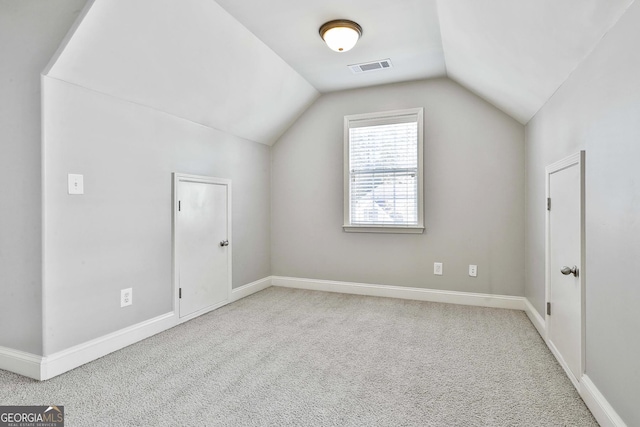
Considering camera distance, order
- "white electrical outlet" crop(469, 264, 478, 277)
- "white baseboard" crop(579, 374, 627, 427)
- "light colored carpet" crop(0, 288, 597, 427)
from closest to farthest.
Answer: "white baseboard" crop(579, 374, 627, 427), "light colored carpet" crop(0, 288, 597, 427), "white electrical outlet" crop(469, 264, 478, 277)

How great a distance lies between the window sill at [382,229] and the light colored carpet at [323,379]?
1101mm

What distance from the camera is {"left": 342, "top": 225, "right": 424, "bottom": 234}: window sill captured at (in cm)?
415

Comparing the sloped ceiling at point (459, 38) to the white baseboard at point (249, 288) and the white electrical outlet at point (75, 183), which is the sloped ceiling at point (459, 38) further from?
the white baseboard at point (249, 288)

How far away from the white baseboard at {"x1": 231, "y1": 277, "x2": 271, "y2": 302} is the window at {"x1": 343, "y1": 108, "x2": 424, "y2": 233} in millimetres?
1327

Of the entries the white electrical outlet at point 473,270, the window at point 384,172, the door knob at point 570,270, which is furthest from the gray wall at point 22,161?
the white electrical outlet at point 473,270

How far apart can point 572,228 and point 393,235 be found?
2.15m

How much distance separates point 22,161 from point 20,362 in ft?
4.38

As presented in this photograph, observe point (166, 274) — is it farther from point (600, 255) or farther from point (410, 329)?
point (600, 255)

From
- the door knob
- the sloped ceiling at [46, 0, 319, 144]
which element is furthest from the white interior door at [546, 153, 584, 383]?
the sloped ceiling at [46, 0, 319, 144]

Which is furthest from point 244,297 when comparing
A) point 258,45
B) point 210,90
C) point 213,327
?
point 258,45

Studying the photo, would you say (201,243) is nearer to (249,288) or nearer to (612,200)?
(249,288)

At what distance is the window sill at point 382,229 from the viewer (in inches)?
163

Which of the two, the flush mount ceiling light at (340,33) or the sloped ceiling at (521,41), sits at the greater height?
the flush mount ceiling light at (340,33)

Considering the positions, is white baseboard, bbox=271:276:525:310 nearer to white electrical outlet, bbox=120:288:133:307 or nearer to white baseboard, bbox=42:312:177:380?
white baseboard, bbox=42:312:177:380
